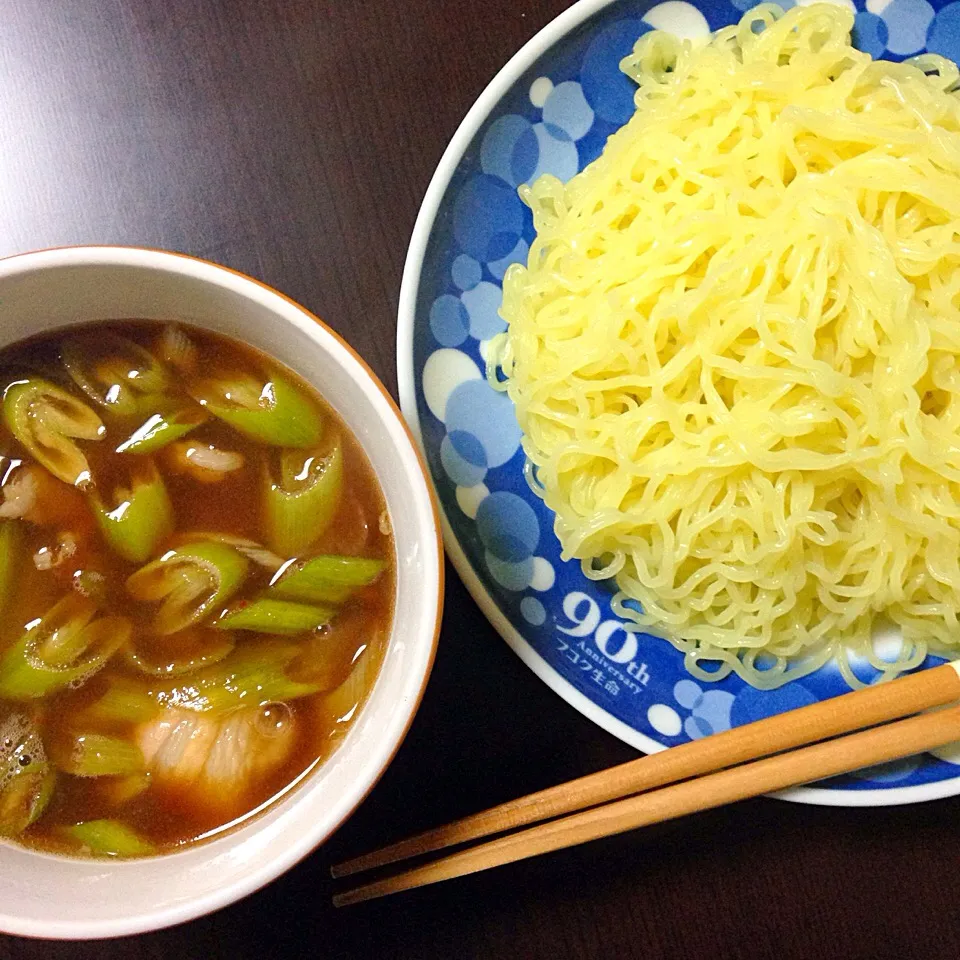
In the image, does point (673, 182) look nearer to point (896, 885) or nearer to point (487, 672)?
point (487, 672)

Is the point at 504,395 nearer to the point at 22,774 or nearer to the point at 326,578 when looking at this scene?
the point at 326,578

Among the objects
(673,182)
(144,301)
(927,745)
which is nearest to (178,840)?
(144,301)

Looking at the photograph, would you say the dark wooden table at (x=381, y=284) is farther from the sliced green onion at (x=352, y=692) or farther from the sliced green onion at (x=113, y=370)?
the sliced green onion at (x=113, y=370)

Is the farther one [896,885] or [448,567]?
[896,885]

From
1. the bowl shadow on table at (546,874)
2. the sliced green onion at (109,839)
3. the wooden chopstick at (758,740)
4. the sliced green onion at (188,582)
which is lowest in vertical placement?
the bowl shadow on table at (546,874)

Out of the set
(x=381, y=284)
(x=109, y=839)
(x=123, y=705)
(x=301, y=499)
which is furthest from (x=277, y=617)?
(x=381, y=284)

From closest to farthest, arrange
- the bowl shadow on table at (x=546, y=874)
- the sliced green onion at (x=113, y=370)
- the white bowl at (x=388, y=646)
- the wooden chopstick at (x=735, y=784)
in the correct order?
1. the white bowl at (x=388, y=646)
2. the sliced green onion at (x=113, y=370)
3. the wooden chopstick at (x=735, y=784)
4. the bowl shadow on table at (x=546, y=874)

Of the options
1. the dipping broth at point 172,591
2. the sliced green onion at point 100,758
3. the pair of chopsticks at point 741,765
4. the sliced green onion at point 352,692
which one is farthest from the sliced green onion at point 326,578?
the pair of chopsticks at point 741,765
